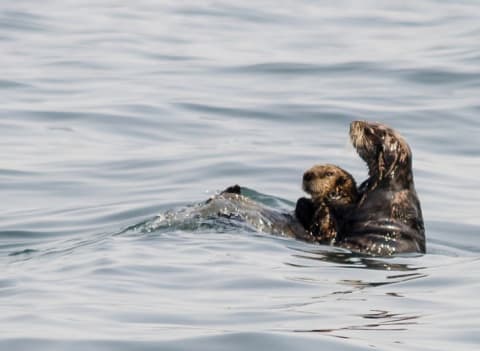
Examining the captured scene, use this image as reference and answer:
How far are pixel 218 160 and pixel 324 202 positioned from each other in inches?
152

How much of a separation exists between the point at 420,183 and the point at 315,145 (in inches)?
72.3

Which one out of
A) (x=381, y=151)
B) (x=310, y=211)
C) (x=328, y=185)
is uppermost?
(x=381, y=151)

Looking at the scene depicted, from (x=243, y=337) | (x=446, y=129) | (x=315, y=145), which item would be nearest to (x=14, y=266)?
(x=243, y=337)

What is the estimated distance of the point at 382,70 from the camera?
58.6 ft

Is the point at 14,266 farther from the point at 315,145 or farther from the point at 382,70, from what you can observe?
the point at 382,70

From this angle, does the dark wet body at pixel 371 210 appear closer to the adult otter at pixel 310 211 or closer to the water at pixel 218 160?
the adult otter at pixel 310 211

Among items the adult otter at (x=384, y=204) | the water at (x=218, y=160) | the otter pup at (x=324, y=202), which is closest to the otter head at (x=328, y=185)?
the otter pup at (x=324, y=202)

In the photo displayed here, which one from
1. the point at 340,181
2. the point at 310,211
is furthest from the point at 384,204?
the point at 310,211

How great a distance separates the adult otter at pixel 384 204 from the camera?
877 centimetres

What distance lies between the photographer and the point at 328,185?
900 centimetres

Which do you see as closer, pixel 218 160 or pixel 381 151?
pixel 381 151

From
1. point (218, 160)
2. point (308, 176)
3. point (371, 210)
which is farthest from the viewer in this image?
point (218, 160)

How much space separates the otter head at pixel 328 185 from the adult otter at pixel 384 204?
0.12 metres

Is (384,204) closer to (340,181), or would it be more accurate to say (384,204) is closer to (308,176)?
(340,181)
